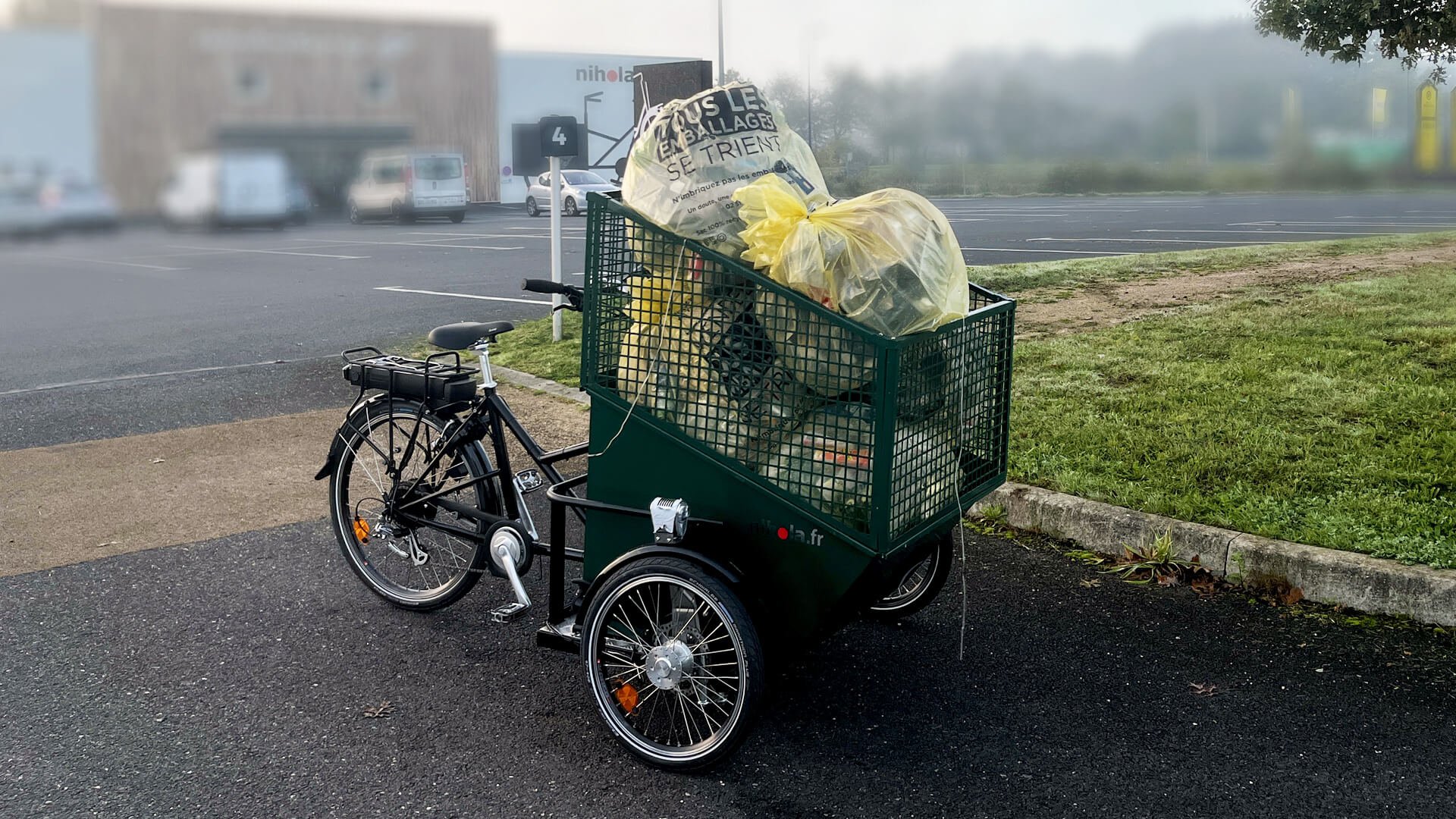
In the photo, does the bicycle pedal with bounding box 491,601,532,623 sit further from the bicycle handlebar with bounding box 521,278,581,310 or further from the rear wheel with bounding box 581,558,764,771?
the bicycle handlebar with bounding box 521,278,581,310

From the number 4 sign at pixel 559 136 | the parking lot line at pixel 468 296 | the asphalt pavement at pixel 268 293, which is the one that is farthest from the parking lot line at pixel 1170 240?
the number 4 sign at pixel 559 136

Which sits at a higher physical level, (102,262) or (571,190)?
(571,190)

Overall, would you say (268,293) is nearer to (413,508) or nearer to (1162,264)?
(1162,264)

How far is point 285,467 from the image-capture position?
6223mm

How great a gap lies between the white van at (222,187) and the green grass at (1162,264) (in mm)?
8643

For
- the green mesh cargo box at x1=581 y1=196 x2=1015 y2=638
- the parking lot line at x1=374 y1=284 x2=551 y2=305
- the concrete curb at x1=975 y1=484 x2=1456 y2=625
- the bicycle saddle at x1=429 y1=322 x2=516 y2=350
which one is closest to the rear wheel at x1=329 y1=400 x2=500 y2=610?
the bicycle saddle at x1=429 y1=322 x2=516 y2=350

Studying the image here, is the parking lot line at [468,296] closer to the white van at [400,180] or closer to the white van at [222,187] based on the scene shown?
the white van at [400,180]

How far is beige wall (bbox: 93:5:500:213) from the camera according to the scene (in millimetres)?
2002

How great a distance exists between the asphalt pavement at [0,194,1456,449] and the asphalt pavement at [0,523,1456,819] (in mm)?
1199

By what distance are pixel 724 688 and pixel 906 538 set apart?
2.29 ft

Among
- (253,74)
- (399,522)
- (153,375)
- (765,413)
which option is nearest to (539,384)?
(153,375)

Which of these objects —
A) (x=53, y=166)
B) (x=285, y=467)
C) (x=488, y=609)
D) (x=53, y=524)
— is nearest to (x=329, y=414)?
(x=285, y=467)

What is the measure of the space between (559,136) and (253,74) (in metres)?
6.82

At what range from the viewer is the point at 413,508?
166 inches
